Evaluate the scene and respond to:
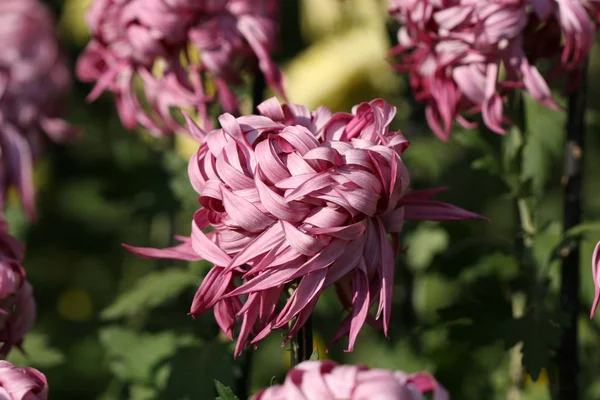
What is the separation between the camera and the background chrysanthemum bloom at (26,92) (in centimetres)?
113

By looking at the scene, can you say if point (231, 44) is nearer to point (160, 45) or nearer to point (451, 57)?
point (160, 45)

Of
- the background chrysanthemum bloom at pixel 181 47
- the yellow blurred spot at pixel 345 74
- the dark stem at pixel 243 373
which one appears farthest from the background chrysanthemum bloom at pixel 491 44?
the yellow blurred spot at pixel 345 74

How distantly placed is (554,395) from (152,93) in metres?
0.54

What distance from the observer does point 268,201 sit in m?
0.63

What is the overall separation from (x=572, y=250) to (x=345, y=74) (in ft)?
2.75

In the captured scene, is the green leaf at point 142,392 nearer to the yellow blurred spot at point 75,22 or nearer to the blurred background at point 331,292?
the blurred background at point 331,292

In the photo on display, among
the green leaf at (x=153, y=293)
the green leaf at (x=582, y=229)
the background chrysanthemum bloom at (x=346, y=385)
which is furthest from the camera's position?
the green leaf at (x=153, y=293)

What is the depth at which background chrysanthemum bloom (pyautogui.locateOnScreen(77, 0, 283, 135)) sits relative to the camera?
984mm

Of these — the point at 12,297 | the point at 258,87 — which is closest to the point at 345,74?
the point at 258,87

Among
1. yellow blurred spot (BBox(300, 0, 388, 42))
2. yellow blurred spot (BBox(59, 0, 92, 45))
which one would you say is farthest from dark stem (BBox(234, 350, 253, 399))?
yellow blurred spot (BBox(59, 0, 92, 45))

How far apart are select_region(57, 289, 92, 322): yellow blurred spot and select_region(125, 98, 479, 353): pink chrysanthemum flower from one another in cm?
138

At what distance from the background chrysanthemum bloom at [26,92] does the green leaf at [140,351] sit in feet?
0.64

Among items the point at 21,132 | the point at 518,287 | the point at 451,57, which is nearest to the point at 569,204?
the point at 518,287

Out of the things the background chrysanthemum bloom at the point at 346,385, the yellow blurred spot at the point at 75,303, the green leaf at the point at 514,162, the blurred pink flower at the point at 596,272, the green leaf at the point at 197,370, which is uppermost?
the background chrysanthemum bloom at the point at 346,385
